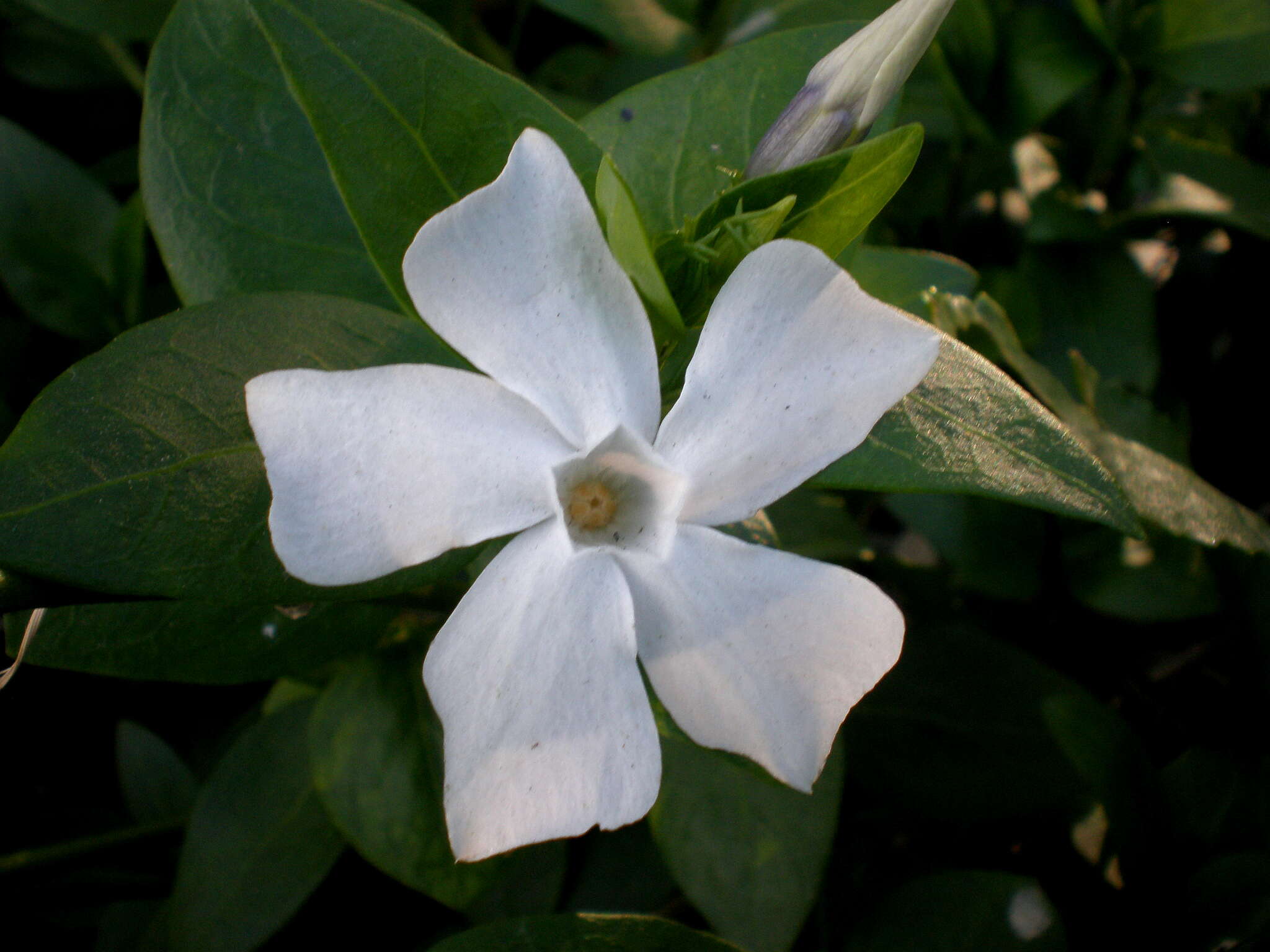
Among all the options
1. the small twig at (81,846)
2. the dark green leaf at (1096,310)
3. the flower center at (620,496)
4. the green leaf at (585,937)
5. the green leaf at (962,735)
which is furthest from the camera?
the dark green leaf at (1096,310)

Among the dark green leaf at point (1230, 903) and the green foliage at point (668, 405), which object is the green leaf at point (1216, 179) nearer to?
the green foliage at point (668, 405)

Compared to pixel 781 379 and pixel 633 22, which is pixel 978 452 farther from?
pixel 633 22

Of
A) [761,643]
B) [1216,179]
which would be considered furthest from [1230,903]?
[1216,179]

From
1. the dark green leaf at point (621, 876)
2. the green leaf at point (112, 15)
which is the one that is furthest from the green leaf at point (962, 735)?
the green leaf at point (112, 15)

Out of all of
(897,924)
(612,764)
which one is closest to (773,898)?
(897,924)

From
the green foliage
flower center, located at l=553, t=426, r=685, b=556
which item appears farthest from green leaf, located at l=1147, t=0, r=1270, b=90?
flower center, located at l=553, t=426, r=685, b=556
